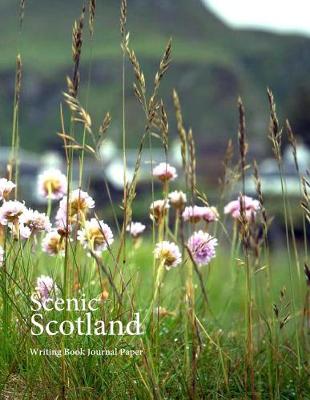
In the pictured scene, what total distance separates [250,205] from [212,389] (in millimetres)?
921

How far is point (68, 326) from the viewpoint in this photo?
121 inches

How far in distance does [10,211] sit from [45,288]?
1.03ft

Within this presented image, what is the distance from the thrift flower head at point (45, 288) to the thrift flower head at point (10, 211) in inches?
10.6

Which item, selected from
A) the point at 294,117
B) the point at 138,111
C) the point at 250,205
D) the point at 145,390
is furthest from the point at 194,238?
the point at 138,111

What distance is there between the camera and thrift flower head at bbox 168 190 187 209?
3768 millimetres

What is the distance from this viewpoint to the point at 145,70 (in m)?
152

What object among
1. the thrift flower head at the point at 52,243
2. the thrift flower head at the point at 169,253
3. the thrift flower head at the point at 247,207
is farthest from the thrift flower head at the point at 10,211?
the thrift flower head at the point at 247,207

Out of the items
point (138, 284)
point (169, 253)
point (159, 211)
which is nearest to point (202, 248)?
point (169, 253)

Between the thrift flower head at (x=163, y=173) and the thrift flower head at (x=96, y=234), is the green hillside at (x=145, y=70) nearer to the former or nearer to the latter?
the thrift flower head at (x=163, y=173)

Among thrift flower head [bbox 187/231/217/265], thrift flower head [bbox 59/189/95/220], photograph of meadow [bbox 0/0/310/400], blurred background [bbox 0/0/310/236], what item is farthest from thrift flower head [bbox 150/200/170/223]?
blurred background [bbox 0/0/310/236]

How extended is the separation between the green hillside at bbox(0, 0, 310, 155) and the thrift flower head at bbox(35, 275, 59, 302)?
333 ft

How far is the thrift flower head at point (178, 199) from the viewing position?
377 centimetres

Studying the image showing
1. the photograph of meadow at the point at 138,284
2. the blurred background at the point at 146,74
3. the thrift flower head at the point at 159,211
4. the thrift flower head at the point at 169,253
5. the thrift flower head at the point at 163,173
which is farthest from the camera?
the blurred background at the point at 146,74

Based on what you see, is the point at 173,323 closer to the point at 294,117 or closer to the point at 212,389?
the point at 212,389
